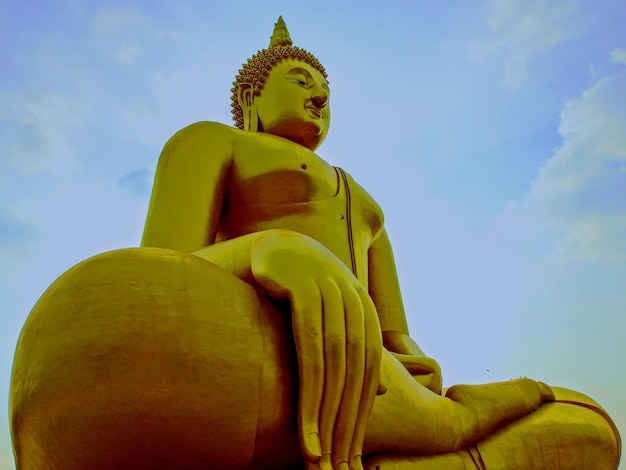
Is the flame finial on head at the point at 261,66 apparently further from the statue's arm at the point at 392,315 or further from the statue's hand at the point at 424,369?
the statue's hand at the point at 424,369

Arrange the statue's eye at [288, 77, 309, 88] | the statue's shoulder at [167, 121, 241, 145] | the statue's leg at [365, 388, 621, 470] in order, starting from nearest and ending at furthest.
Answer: the statue's leg at [365, 388, 621, 470]
the statue's shoulder at [167, 121, 241, 145]
the statue's eye at [288, 77, 309, 88]

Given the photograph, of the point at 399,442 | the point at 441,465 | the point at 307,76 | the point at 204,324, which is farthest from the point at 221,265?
the point at 307,76

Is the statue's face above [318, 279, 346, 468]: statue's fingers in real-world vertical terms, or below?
above

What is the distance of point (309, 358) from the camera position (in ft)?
7.79

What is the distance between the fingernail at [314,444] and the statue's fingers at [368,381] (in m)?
0.18

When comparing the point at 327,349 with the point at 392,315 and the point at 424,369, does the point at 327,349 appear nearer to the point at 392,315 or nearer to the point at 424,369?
the point at 424,369

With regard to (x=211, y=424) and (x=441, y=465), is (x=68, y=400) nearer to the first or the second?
(x=211, y=424)

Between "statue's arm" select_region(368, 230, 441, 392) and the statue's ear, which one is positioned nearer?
"statue's arm" select_region(368, 230, 441, 392)

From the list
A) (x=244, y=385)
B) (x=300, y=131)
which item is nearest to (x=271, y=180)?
(x=300, y=131)

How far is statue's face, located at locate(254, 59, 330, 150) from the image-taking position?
4402 millimetres

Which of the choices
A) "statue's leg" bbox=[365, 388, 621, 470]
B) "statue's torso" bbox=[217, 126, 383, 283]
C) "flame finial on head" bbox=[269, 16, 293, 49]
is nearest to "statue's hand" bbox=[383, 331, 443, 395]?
"statue's leg" bbox=[365, 388, 621, 470]

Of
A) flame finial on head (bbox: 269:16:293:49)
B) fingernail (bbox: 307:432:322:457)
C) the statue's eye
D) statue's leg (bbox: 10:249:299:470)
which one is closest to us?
statue's leg (bbox: 10:249:299:470)

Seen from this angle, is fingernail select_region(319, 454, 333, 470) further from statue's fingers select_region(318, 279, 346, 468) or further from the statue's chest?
the statue's chest

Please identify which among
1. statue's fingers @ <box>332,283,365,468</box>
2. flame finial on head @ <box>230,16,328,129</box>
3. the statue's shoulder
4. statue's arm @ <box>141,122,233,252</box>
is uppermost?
flame finial on head @ <box>230,16,328,129</box>
